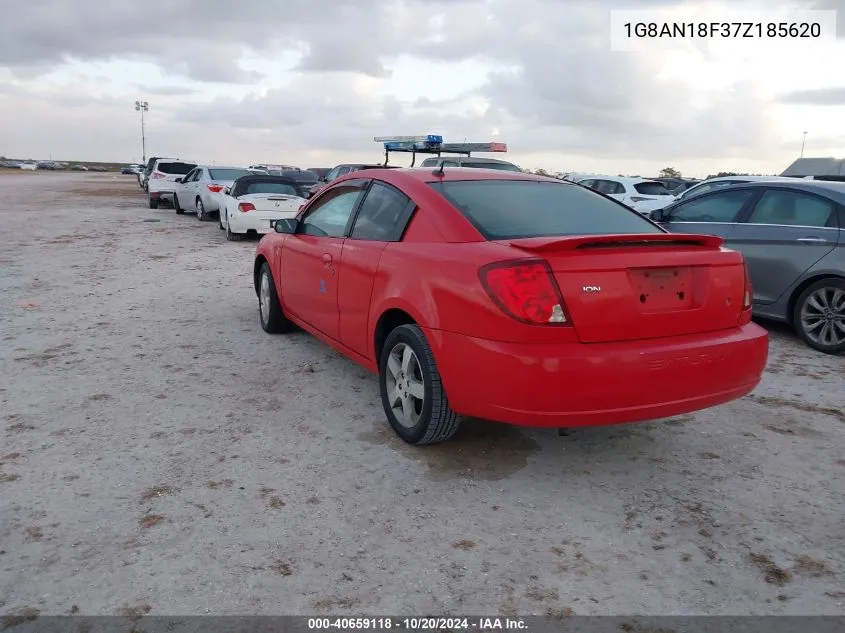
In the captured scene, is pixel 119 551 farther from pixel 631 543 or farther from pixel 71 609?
pixel 631 543

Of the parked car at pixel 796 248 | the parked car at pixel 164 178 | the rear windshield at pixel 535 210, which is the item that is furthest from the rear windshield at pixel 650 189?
the parked car at pixel 164 178

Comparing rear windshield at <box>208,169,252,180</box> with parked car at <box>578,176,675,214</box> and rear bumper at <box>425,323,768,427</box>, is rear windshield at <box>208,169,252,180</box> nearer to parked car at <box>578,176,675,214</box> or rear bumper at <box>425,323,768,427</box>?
parked car at <box>578,176,675,214</box>

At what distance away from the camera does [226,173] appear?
1833 cm

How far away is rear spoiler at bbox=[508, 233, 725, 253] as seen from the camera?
3186 millimetres

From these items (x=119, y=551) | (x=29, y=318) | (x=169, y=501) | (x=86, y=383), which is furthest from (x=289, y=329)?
(x=119, y=551)

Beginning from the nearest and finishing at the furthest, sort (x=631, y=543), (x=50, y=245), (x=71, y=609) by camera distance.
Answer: (x=71, y=609) → (x=631, y=543) → (x=50, y=245)

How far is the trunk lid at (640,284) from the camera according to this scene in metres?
3.13

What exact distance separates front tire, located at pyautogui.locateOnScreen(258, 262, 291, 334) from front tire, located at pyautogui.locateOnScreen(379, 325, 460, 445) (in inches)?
92.4

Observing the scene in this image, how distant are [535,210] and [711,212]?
14.2 feet

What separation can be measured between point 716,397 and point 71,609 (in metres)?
3.01

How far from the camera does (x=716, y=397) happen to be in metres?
3.43

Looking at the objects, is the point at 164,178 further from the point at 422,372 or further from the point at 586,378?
the point at 586,378

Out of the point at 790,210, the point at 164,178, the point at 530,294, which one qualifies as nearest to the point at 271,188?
the point at 790,210

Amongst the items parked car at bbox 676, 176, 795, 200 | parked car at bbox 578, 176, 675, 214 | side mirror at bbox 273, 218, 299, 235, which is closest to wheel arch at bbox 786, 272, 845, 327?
parked car at bbox 676, 176, 795, 200
